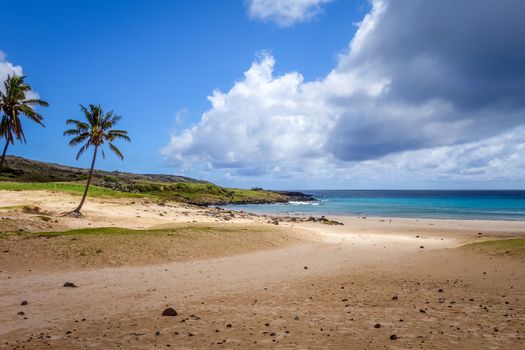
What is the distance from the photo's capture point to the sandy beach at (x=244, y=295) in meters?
8.20

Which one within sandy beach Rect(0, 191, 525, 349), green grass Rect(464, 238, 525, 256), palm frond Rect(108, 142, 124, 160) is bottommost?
sandy beach Rect(0, 191, 525, 349)

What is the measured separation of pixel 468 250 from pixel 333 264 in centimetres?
988

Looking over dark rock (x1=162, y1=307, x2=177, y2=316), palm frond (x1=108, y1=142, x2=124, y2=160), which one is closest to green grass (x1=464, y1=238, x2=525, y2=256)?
dark rock (x1=162, y1=307, x2=177, y2=316)

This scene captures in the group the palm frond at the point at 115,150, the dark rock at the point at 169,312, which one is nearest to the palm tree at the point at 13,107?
the palm frond at the point at 115,150

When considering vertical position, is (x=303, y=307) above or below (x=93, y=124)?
below

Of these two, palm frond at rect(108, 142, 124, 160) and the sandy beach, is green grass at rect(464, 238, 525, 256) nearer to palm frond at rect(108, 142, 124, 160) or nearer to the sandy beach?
the sandy beach

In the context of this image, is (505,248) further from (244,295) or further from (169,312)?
(169,312)

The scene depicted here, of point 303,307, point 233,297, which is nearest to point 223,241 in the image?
point 233,297

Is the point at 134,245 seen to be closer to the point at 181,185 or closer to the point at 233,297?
the point at 233,297

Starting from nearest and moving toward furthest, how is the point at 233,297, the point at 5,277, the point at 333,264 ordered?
the point at 233,297, the point at 5,277, the point at 333,264

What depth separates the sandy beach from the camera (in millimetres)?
8203

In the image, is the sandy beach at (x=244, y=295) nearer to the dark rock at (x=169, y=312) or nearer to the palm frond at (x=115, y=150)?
the dark rock at (x=169, y=312)

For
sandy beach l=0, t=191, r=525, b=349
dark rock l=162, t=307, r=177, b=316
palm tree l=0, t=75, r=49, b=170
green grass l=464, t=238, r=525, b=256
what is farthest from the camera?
palm tree l=0, t=75, r=49, b=170

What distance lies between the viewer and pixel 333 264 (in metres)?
18.9
